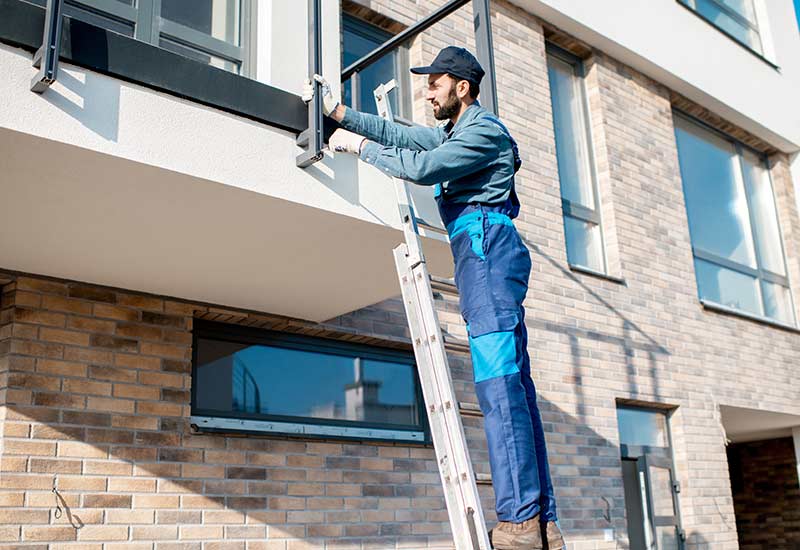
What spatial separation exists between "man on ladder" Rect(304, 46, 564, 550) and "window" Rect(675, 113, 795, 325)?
263 inches

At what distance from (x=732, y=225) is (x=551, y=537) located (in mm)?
8317

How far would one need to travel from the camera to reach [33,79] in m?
3.41

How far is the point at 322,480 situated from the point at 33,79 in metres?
3.23

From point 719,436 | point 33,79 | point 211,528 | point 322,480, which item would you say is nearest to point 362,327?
point 322,480

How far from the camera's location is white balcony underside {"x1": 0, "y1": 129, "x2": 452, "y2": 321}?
12.3 feet

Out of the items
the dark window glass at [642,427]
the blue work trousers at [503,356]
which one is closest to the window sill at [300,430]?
the blue work trousers at [503,356]

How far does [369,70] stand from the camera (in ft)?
23.6

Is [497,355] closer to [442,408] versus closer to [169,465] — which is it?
[442,408]

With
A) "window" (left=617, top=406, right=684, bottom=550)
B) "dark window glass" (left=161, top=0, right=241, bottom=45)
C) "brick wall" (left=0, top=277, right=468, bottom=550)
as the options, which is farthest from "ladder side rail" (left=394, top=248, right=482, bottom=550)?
"window" (left=617, top=406, right=684, bottom=550)

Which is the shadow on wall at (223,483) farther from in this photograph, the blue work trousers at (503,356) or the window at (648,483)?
the blue work trousers at (503,356)

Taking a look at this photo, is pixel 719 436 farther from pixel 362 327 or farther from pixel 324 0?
pixel 324 0

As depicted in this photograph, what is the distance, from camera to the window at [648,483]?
8094 mm

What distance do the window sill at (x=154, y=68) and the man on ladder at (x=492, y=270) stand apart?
0.45 meters

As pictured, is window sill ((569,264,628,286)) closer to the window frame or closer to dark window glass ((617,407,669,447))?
dark window glass ((617,407,669,447))
